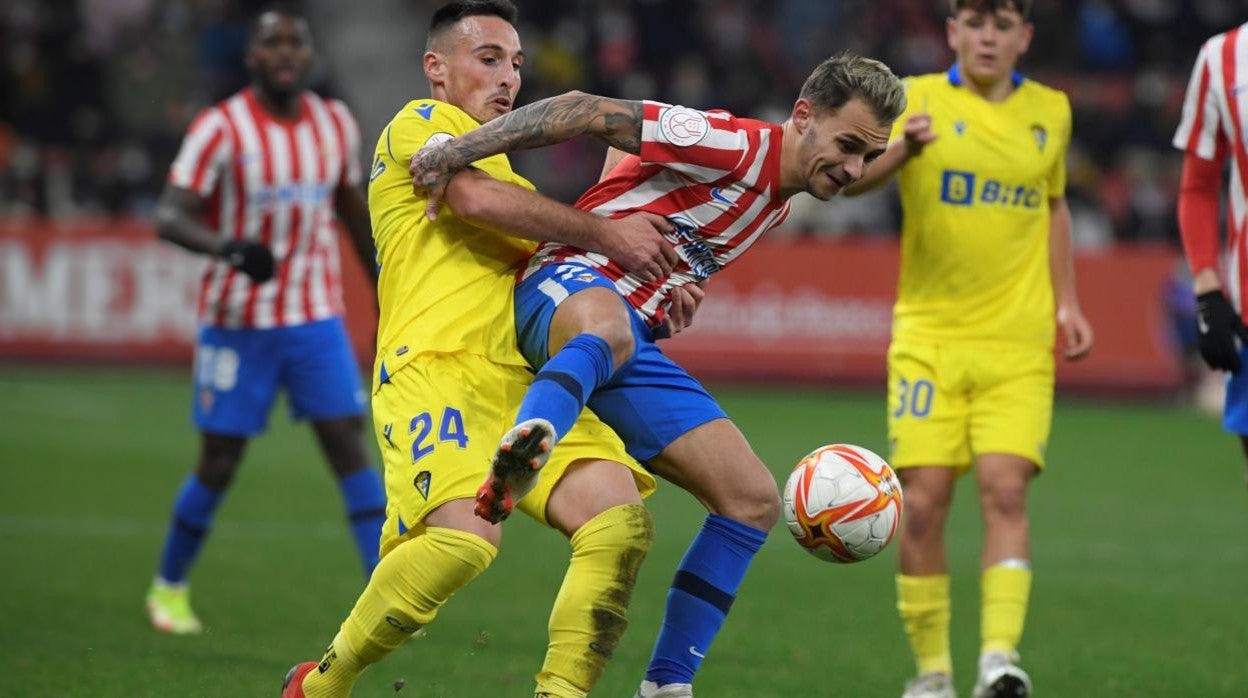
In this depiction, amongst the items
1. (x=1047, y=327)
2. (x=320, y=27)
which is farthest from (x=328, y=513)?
(x=320, y=27)

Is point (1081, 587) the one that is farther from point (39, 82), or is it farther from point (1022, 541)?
point (39, 82)

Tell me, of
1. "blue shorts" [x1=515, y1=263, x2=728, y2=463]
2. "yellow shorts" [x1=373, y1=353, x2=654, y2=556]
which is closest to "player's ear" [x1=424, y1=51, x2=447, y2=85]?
"blue shorts" [x1=515, y1=263, x2=728, y2=463]

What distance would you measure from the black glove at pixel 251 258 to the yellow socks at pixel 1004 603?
3367mm

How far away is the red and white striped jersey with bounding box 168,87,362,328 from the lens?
26.5 feet

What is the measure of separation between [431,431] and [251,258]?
303cm

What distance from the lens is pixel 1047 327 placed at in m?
6.68

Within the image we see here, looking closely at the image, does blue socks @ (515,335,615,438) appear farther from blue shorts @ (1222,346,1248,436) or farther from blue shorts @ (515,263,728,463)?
blue shorts @ (1222,346,1248,436)

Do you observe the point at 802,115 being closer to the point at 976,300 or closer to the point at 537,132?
the point at 537,132

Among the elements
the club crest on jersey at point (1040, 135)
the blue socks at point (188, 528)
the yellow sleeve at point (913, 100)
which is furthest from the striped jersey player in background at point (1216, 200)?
the blue socks at point (188, 528)

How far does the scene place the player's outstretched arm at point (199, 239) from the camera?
25.0 feet

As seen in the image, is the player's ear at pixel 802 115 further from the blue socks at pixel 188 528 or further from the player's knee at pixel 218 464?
the blue socks at pixel 188 528

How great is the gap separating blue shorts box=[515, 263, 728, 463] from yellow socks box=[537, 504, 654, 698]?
0.94 ft

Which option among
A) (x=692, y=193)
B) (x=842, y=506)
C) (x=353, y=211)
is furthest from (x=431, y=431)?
(x=353, y=211)

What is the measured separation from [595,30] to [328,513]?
1206 cm
